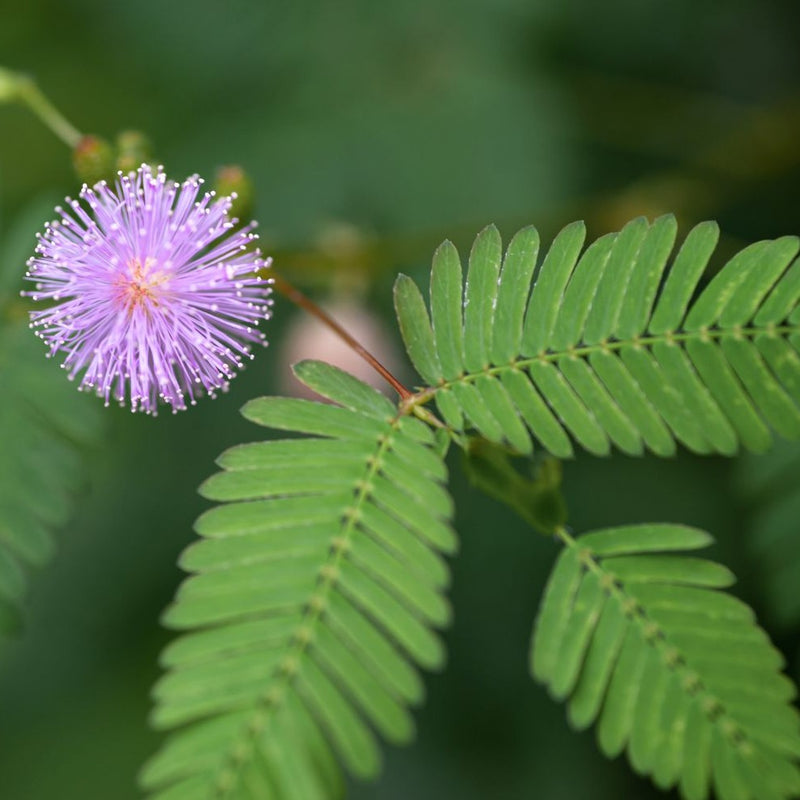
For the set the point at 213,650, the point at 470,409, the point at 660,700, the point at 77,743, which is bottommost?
the point at 660,700

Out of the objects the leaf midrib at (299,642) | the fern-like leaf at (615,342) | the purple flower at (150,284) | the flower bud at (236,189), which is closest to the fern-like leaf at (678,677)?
the fern-like leaf at (615,342)

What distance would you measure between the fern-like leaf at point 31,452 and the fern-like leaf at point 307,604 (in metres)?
0.50

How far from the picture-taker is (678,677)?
1313 millimetres

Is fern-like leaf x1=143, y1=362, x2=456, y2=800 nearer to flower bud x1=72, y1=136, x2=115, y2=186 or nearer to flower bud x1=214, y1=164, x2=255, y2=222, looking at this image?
flower bud x1=214, y1=164, x2=255, y2=222

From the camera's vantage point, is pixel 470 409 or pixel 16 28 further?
pixel 16 28

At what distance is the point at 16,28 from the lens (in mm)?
3281

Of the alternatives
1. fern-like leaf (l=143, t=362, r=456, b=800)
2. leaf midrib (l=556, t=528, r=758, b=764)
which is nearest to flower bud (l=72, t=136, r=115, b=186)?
fern-like leaf (l=143, t=362, r=456, b=800)

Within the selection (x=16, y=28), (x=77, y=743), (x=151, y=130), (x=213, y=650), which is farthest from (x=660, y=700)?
(x=16, y=28)

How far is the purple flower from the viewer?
4.93ft

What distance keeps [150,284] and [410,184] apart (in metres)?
1.77

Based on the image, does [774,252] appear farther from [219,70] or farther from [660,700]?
[219,70]

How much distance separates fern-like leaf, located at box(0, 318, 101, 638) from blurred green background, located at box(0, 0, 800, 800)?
2.46ft

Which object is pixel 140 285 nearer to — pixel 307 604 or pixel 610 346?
pixel 307 604

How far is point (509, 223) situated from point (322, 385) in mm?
1581
